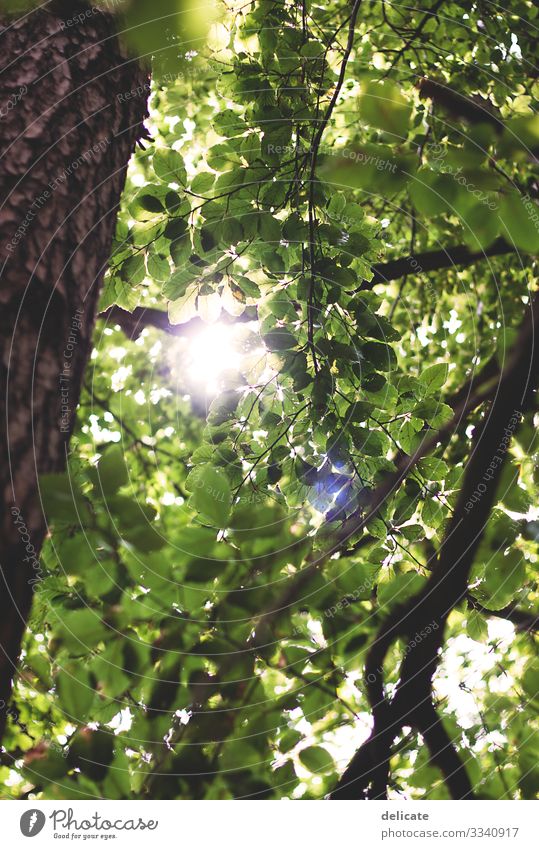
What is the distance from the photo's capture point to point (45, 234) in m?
1.32

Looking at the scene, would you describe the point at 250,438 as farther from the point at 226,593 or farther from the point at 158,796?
the point at 158,796

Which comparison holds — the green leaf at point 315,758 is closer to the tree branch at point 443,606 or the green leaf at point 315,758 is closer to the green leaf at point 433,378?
the tree branch at point 443,606

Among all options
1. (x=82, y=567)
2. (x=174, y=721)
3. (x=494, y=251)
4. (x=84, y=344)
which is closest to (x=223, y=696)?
(x=174, y=721)

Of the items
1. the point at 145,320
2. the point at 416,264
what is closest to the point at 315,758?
the point at 416,264

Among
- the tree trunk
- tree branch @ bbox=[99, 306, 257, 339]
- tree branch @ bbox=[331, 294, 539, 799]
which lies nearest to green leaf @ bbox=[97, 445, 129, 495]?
the tree trunk

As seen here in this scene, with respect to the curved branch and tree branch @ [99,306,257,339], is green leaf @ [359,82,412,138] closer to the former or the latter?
the curved branch

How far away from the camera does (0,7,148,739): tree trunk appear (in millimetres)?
1096

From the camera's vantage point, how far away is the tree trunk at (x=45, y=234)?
1096 mm

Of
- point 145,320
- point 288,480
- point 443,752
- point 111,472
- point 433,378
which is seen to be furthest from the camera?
point 145,320

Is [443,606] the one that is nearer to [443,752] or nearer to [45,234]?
[443,752]

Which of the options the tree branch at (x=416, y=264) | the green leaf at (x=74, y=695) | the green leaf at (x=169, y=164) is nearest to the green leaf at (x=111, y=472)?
the green leaf at (x=74, y=695)

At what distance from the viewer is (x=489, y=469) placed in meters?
Answer: 0.96
